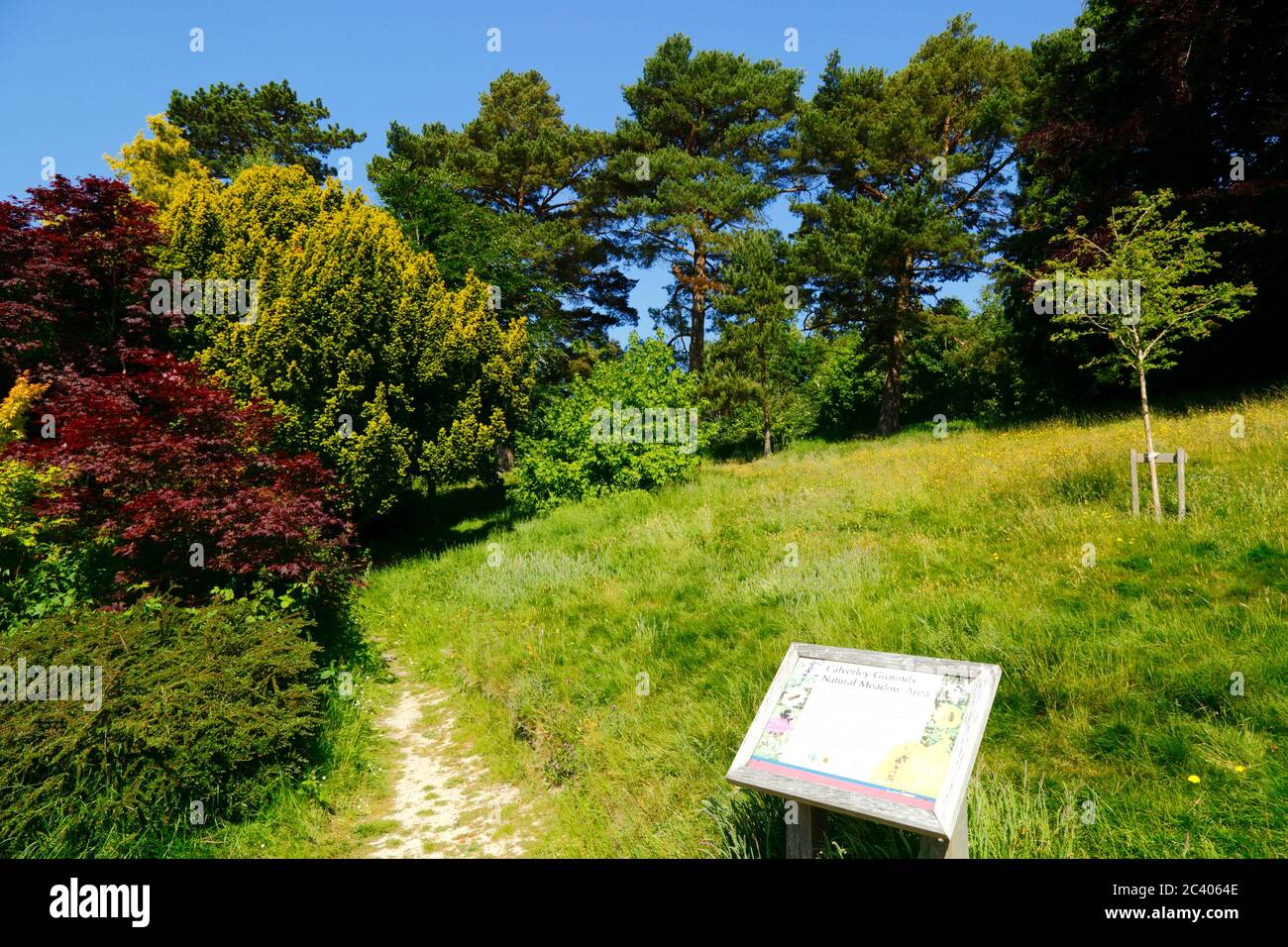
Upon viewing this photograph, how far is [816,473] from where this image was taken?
49.4 feet

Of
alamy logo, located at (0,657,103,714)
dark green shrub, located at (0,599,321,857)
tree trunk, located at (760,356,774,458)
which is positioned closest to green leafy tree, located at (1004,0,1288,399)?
tree trunk, located at (760,356,774,458)

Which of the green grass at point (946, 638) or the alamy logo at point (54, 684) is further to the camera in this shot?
the alamy logo at point (54, 684)

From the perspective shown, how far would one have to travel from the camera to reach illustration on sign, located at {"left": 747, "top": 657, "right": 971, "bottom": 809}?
2682 mm

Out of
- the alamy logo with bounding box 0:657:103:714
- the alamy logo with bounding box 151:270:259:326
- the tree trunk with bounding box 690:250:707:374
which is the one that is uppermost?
the tree trunk with bounding box 690:250:707:374

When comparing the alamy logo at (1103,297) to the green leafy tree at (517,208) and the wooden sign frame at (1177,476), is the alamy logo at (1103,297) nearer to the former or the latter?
the wooden sign frame at (1177,476)

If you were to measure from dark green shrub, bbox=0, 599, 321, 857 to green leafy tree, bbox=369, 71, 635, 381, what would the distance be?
1468 centimetres

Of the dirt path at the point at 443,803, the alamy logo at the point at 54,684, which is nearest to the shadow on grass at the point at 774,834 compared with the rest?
the dirt path at the point at 443,803

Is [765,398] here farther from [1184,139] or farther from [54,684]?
[54,684]

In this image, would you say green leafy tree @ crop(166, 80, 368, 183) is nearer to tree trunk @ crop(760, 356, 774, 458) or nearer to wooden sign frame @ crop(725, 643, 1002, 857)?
tree trunk @ crop(760, 356, 774, 458)

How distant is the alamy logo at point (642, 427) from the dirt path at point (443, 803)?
9.78 metres

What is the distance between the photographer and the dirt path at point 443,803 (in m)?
4.88
